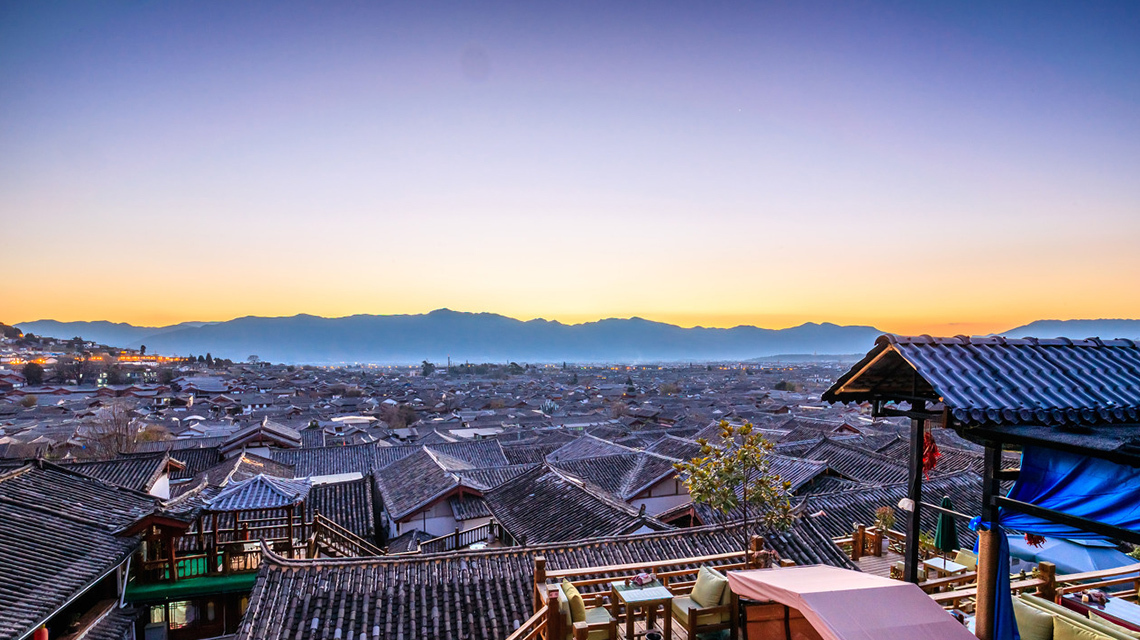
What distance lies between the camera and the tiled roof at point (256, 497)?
12.4 m

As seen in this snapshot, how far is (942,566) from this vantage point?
10.4m

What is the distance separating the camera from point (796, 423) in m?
43.2

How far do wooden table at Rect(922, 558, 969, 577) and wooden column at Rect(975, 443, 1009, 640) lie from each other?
597cm

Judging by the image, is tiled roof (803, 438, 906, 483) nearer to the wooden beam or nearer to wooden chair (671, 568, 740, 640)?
wooden chair (671, 568, 740, 640)

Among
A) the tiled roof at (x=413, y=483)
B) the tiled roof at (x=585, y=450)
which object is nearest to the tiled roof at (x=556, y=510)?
the tiled roof at (x=413, y=483)

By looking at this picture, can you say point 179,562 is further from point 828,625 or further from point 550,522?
point 828,625

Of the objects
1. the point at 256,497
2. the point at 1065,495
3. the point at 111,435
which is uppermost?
the point at 1065,495

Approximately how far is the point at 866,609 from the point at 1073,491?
1791 millimetres

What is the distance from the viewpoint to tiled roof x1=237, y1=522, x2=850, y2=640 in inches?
331

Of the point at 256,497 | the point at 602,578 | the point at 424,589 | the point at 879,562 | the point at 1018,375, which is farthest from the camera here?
the point at 256,497

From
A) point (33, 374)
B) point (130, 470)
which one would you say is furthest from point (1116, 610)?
point (33, 374)

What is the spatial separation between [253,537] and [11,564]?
14.7 ft

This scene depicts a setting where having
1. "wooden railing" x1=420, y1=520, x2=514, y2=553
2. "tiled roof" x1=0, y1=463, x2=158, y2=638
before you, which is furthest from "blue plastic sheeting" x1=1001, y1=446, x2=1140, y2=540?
"wooden railing" x1=420, y1=520, x2=514, y2=553

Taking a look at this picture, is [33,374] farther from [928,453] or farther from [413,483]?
[928,453]
